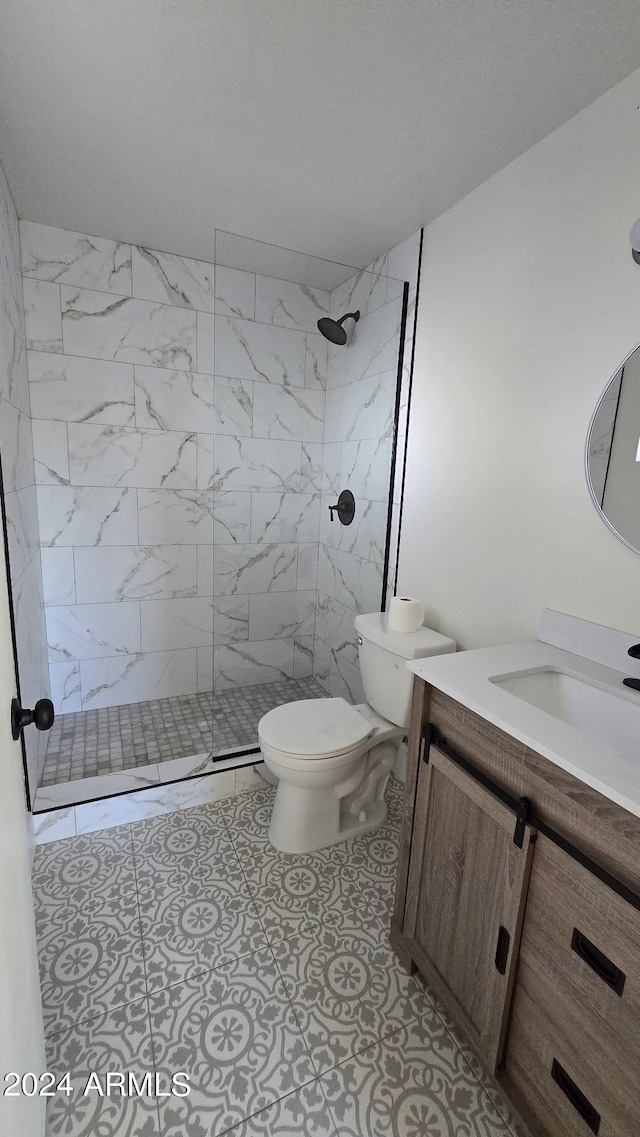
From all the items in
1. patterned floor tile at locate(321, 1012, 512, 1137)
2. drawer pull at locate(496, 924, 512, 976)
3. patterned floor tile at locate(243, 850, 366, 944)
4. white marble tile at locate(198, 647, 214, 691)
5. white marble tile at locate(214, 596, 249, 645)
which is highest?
white marble tile at locate(214, 596, 249, 645)

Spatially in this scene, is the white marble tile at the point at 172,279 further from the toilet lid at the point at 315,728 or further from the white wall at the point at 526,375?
the toilet lid at the point at 315,728

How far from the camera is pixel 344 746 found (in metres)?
1.72

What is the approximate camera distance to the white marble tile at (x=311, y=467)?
2.46 m

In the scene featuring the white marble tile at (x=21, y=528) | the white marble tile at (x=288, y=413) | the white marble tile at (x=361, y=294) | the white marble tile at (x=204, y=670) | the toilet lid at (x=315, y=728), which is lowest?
the white marble tile at (x=204, y=670)

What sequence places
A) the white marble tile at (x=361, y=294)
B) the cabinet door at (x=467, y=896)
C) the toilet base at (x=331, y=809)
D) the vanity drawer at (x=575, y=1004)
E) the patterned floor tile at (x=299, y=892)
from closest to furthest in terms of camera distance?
the vanity drawer at (x=575, y=1004) < the cabinet door at (x=467, y=896) < the patterned floor tile at (x=299, y=892) < the toilet base at (x=331, y=809) < the white marble tile at (x=361, y=294)

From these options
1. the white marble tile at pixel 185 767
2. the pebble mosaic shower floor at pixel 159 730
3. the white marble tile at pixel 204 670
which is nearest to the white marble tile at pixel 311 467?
the pebble mosaic shower floor at pixel 159 730

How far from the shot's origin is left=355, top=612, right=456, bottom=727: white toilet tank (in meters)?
1.75

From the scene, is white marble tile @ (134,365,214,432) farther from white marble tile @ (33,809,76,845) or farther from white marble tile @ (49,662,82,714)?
white marble tile @ (33,809,76,845)

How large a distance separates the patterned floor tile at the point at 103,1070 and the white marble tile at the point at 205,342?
102 inches

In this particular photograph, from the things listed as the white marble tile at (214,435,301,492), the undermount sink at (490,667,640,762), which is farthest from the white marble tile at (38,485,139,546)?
the undermount sink at (490,667,640,762)

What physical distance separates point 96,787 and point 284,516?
1443 mm

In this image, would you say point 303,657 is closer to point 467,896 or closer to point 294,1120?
point 467,896

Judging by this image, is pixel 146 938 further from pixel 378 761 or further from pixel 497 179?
pixel 497 179

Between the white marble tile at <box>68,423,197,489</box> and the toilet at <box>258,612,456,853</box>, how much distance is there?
137 cm
